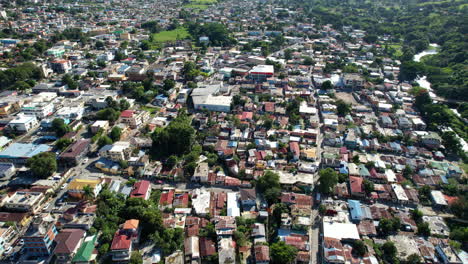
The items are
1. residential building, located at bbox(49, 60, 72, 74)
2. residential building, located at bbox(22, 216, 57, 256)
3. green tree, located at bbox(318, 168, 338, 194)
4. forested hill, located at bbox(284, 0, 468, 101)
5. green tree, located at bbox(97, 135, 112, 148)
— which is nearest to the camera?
residential building, located at bbox(22, 216, 57, 256)

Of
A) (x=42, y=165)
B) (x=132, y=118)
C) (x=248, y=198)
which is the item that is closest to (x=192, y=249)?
(x=248, y=198)

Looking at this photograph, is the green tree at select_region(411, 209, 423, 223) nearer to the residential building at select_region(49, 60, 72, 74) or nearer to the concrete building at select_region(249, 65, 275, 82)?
the concrete building at select_region(249, 65, 275, 82)

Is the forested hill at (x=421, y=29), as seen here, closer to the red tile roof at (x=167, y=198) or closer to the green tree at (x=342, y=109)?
the green tree at (x=342, y=109)

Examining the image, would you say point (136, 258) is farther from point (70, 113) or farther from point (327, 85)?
point (327, 85)

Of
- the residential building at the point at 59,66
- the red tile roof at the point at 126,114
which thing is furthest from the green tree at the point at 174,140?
the residential building at the point at 59,66

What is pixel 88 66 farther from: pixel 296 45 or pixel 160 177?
pixel 296 45

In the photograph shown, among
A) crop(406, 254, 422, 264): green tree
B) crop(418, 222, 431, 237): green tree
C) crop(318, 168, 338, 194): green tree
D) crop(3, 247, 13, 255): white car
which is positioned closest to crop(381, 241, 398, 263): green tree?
crop(406, 254, 422, 264): green tree
